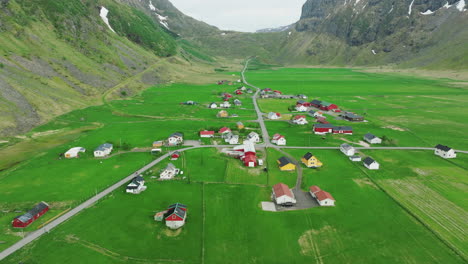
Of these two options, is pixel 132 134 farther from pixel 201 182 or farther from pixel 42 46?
pixel 42 46

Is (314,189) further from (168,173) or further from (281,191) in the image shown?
(168,173)

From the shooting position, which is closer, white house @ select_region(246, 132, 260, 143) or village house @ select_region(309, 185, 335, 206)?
village house @ select_region(309, 185, 335, 206)

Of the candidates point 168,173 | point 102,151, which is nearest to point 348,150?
point 168,173

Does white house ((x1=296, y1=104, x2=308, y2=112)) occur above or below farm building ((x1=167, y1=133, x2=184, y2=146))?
below

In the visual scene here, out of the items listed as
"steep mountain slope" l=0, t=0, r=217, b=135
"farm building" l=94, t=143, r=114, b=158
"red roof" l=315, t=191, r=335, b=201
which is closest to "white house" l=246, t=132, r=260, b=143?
"red roof" l=315, t=191, r=335, b=201

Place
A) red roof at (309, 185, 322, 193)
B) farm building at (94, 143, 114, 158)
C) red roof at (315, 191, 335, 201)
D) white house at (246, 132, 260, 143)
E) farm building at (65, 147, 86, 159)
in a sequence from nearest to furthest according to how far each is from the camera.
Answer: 1. red roof at (315, 191, 335, 201)
2. red roof at (309, 185, 322, 193)
3. farm building at (65, 147, 86, 159)
4. farm building at (94, 143, 114, 158)
5. white house at (246, 132, 260, 143)

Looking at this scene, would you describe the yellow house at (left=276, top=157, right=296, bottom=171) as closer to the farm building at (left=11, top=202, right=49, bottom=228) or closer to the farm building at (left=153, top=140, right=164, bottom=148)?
the farm building at (left=153, top=140, right=164, bottom=148)

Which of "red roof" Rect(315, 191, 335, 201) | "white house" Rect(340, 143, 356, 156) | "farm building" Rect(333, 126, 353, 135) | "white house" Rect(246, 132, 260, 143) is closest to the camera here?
"red roof" Rect(315, 191, 335, 201)
